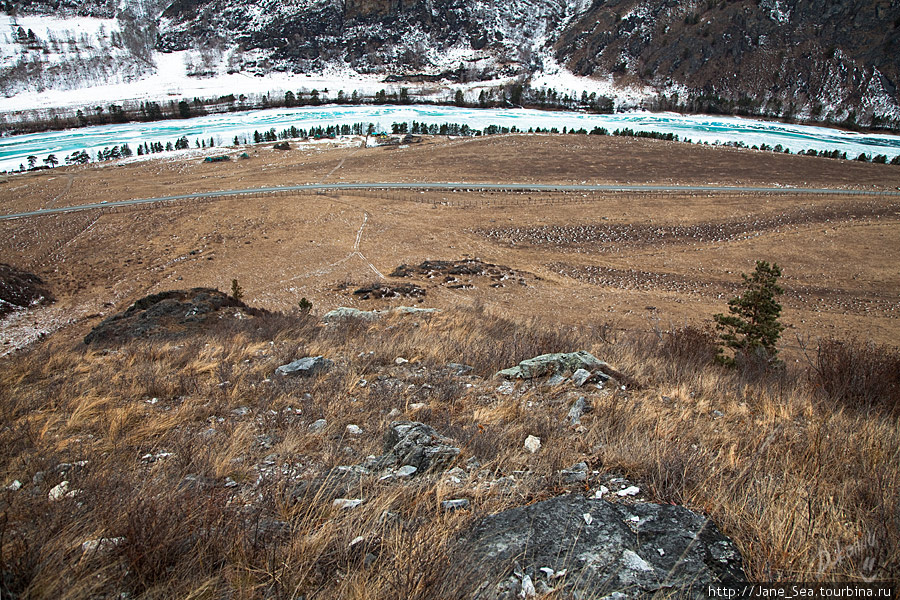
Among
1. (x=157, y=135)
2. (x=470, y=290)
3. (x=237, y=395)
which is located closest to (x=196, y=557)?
(x=237, y=395)

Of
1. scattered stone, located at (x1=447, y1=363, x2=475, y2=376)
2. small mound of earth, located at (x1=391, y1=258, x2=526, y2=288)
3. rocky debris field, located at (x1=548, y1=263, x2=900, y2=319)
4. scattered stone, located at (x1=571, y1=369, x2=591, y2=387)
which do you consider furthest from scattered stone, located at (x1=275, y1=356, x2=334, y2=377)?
rocky debris field, located at (x1=548, y1=263, x2=900, y2=319)

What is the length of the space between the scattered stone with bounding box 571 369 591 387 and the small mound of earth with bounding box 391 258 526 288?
1751 centimetres

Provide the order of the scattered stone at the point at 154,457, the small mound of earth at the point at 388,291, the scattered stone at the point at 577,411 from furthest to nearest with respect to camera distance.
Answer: the small mound of earth at the point at 388,291 < the scattered stone at the point at 577,411 < the scattered stone at the point at 154,457

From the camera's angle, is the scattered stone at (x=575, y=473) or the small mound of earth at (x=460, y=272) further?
the small mound of earth at (x=460, y=272)

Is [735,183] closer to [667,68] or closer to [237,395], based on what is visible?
[237,395]

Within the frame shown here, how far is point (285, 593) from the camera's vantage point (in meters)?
1.96

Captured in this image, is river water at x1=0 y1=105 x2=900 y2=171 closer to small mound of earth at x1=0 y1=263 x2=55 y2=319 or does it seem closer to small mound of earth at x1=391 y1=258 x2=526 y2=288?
small mound of earth at x1=0 y1=263 x2=55 y2=319

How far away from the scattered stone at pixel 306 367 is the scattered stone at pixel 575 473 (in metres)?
3.89

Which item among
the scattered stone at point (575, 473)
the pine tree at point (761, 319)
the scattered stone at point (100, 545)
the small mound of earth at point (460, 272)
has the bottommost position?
the small mound of earth at point (460, 272)

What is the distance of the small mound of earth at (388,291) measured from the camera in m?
20.6

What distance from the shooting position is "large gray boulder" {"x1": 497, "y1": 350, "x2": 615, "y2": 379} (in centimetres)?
569

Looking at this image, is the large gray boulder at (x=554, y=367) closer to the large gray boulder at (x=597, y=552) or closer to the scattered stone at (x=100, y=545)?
the large gray boulder at (x=597, y=552)

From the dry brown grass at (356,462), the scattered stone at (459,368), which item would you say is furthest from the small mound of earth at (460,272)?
→ the dry brown grass at (356,462)

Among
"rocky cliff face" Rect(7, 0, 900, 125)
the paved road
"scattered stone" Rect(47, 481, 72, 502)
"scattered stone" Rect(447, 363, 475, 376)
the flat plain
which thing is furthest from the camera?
"rocky cliff face" Rect(7, 0, 900, 125)
